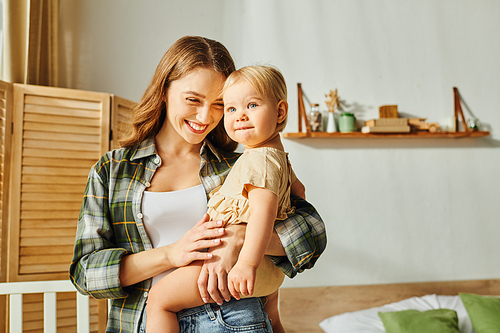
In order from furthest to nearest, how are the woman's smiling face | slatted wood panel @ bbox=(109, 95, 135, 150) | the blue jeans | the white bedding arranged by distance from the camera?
the white bedding
slatted wood panel @ bbox=(109, 95, 135, 150)
the woman's smiling face
the blue jeans

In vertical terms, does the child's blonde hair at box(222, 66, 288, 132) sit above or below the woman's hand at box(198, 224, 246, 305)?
above

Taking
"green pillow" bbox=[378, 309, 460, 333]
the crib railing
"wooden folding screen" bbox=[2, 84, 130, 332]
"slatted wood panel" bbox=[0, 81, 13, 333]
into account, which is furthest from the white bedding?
"slatted wood panel" bbox=[0, 81, 13, 333]

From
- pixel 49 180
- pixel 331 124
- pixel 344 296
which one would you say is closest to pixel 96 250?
pixel 49 180

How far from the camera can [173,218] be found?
101 cm

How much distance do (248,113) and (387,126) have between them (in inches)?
80.8

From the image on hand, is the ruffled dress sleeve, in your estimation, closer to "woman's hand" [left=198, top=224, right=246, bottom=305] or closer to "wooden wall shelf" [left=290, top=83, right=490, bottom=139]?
"woman's hand" [left=198, top=224, right=246, bottom=305]

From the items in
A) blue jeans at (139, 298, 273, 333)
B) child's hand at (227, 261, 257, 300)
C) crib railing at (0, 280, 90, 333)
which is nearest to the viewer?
child's hand at (227, 261, 257, 300)

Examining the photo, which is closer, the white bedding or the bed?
the white bedding

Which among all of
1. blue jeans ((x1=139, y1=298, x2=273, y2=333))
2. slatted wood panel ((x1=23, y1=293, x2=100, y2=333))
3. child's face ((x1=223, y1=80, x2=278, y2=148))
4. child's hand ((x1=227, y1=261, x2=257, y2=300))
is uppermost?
child's face ((x1=223, y1=80, x2=278, y2=148))

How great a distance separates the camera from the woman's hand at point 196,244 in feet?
2.79

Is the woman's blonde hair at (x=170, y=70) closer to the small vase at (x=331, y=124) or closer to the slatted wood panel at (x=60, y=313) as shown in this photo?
the slatted wood panel at (x=60, y=313)

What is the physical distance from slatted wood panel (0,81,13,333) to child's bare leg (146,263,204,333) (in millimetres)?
1354

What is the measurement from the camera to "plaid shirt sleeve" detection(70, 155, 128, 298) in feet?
2.97

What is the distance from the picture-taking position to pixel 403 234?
2.79 metres
